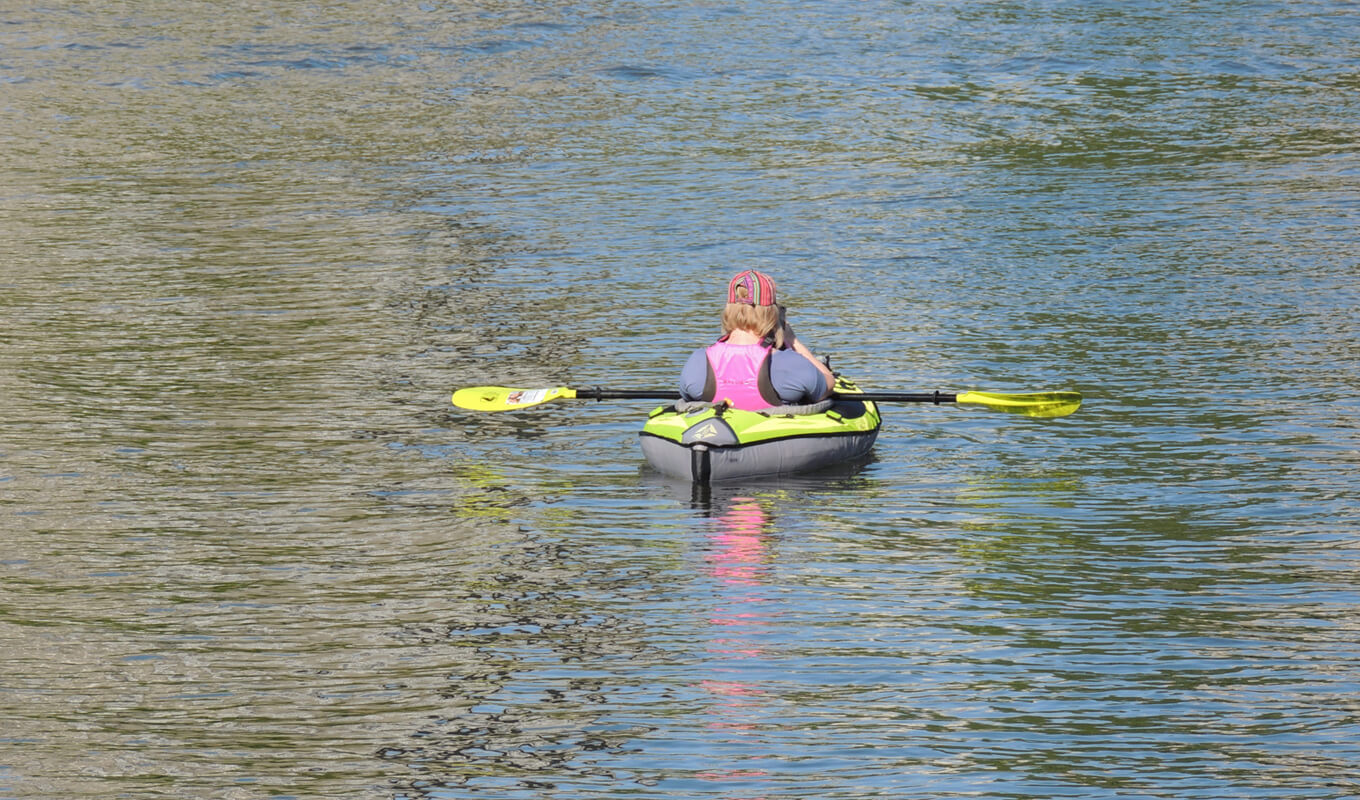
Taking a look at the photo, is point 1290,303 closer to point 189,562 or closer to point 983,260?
point 983,260

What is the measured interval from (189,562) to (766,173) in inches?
715

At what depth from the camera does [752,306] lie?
547 inches

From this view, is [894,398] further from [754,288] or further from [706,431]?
[706,431]

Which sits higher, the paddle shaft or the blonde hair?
the blonde hair

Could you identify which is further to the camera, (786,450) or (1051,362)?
(1051,362)

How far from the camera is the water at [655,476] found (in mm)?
8711

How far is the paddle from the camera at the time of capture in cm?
1446

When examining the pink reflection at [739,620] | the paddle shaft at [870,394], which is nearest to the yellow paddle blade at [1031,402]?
the paddle shaft at [870,394]

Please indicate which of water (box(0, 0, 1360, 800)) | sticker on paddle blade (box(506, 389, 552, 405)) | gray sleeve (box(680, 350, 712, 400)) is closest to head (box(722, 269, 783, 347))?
gray sleeve (box(680, 350, 712, 400))

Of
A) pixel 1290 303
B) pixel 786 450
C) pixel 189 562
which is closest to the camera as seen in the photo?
pixel 189 562

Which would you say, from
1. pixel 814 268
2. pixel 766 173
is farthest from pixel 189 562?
pixel 766 173

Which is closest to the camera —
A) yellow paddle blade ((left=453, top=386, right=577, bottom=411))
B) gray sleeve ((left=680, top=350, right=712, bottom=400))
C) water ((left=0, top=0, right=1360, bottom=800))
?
water ((left=0, top=0, right=1360, bottom=800))

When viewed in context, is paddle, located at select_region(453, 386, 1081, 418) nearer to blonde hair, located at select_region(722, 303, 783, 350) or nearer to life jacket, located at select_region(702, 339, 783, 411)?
life jacket, located at select_region(702, 339, 783, 411)

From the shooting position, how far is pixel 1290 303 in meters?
19.7
